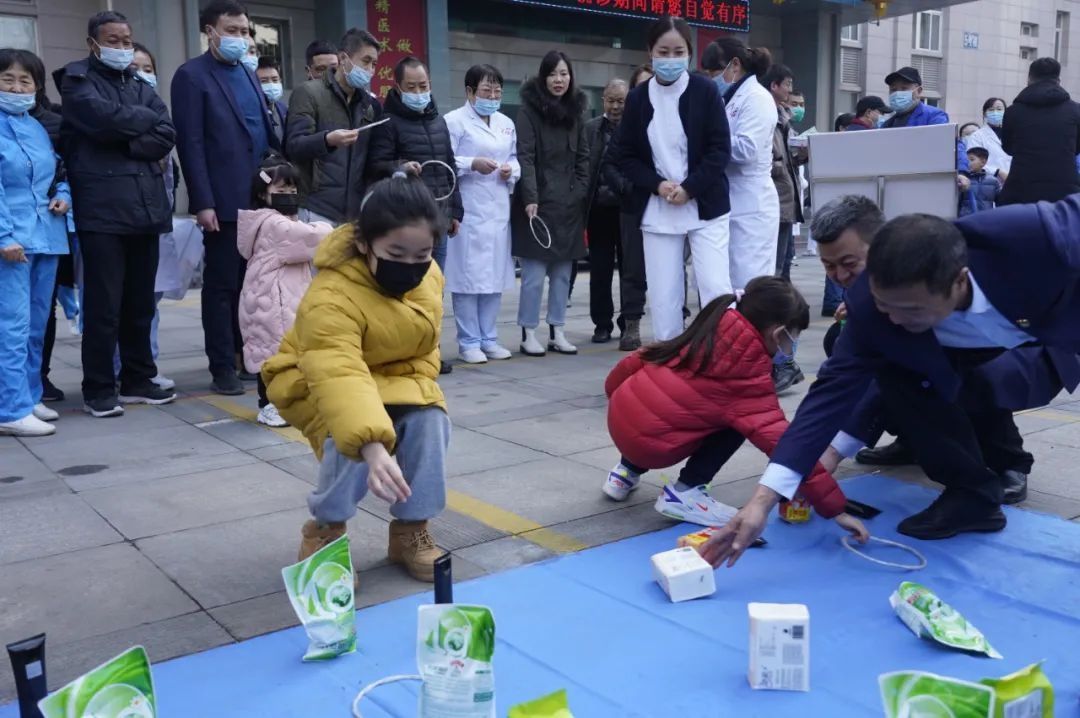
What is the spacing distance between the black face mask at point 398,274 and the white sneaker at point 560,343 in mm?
4012

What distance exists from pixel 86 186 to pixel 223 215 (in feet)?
2.36

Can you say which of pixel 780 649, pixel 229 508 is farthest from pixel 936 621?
Answer: pixel 229 508

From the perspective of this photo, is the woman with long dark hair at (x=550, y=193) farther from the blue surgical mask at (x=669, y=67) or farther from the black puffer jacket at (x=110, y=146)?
the black puffer jacket at (x=110, y=146)

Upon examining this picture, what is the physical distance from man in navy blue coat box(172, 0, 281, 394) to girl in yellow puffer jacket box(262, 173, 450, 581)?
2635mm

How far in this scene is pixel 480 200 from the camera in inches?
255

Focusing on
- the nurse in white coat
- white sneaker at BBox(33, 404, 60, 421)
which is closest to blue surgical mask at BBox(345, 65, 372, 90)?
the nurse in white coat

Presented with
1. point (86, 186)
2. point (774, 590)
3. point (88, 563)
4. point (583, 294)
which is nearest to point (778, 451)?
point (774, 590)

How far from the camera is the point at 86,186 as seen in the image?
16.1ft

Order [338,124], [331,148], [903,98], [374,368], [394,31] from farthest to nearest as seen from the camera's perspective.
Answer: [394,31], [903,98], [338,124], [331,148], [374,368]

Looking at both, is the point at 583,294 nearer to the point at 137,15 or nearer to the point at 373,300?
the point at 137,15

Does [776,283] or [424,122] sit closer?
[776,283]

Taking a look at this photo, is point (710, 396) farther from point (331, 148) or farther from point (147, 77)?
point (147, 77)

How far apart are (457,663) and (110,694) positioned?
61 centimetres

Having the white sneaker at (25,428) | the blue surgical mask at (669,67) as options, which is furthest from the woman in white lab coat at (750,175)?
the white sneaker at (25,428)
